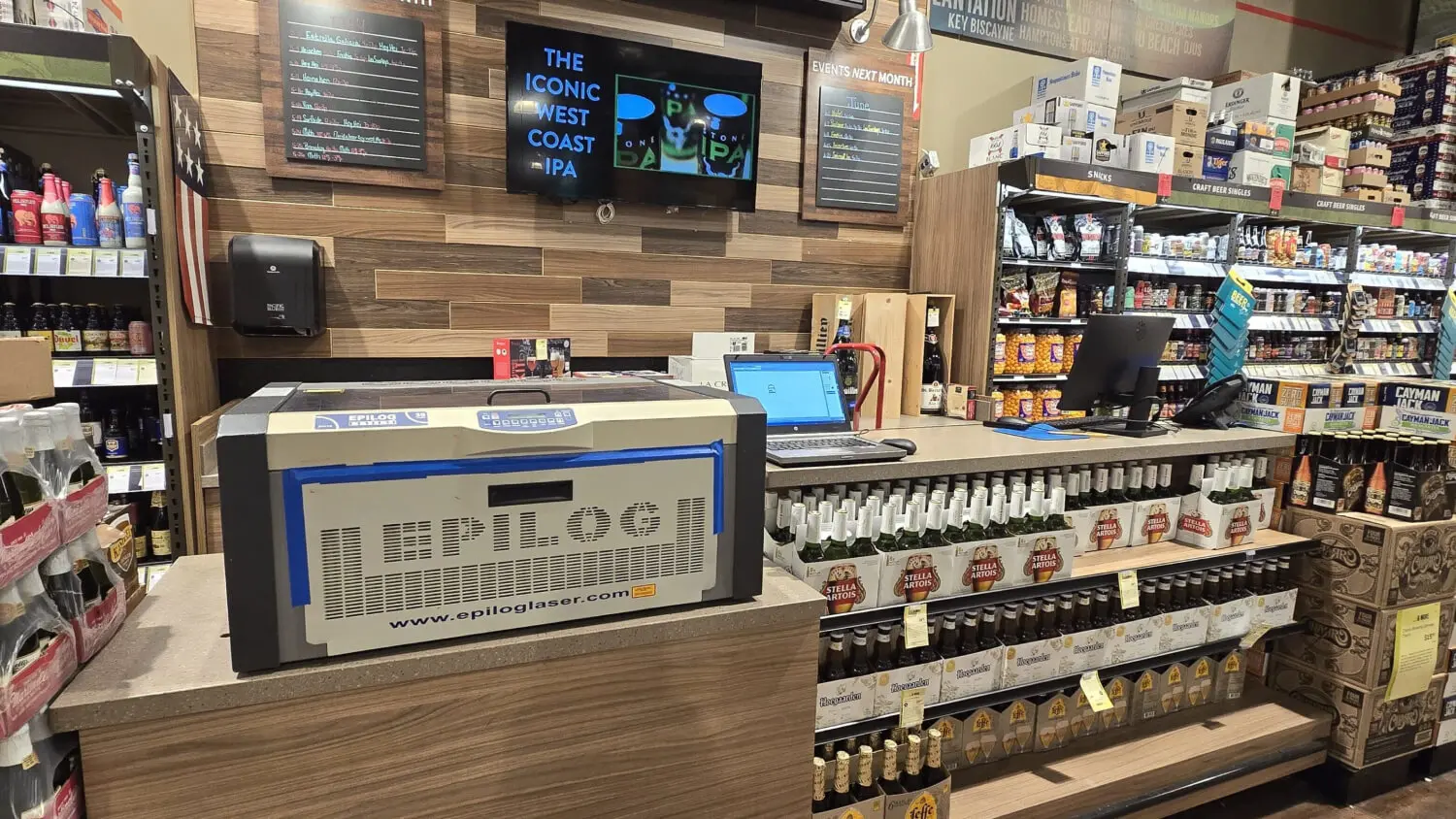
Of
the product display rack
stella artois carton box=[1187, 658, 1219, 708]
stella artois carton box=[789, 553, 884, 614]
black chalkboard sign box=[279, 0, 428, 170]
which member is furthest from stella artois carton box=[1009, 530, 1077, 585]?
black chalkboard sign box=[279, 0, 428, 170]

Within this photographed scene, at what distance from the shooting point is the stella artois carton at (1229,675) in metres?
2.87

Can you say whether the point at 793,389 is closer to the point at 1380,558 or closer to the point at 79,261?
the point at 1380,558

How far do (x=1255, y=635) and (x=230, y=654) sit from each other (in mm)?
3204

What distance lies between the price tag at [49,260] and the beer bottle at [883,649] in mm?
2778

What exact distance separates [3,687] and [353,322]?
99.6 inches

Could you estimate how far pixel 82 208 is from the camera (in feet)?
8.18

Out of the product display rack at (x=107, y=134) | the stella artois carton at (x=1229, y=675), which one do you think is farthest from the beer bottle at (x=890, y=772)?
the product display rack at (x=107, y=134)

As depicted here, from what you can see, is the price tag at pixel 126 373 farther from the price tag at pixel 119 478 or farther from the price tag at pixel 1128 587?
the price tag at pixel 1128 587

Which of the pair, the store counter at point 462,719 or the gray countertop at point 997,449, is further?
the gray countertop at point 997,449

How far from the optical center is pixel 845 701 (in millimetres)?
2070

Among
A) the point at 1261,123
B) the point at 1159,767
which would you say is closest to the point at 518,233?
the point at 1159,767

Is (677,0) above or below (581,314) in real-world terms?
above

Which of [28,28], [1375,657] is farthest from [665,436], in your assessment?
[1375,657]

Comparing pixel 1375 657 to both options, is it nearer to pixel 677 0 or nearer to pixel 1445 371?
pixel 677 0
